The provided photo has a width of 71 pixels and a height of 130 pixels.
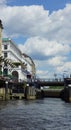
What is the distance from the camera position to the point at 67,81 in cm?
15462

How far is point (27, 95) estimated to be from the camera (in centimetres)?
14575

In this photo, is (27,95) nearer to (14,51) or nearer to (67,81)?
(67,81)

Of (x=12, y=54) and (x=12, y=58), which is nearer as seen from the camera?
(x=12, y=58)

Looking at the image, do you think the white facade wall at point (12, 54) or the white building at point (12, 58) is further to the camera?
the white facade wall at point (12, 54)

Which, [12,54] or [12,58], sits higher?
[12,54]

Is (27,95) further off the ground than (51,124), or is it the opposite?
(27,95)

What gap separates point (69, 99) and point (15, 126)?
77609 millimetres

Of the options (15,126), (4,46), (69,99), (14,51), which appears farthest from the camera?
(14,51)

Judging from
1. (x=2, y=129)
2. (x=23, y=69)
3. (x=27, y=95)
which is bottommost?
(x=2, y=129)

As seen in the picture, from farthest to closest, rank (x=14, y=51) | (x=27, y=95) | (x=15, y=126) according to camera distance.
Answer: (x=14, y=51) < (x=27, y=95) < (x=15, y=126)

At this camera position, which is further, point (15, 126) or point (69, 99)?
point (69, 99)

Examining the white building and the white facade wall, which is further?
the white facade wall

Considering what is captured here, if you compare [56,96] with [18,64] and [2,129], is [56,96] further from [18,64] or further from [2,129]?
[2,129]

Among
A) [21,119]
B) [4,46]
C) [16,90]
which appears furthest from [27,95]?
[21,119]
